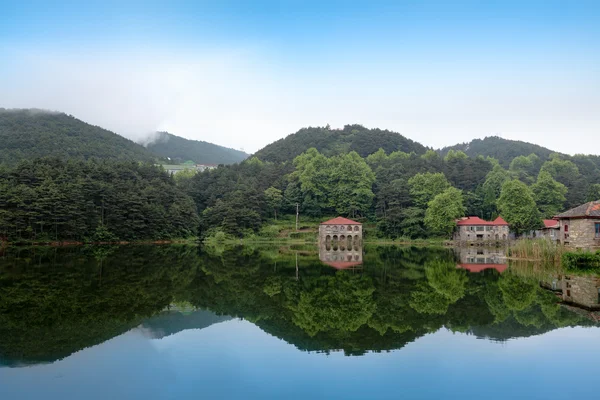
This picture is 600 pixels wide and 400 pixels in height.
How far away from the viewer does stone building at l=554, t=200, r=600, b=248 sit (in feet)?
82.5

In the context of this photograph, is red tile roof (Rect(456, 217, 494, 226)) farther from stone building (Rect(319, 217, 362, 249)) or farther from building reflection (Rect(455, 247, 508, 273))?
building reflection (Rect(455, 247, 508, 273))

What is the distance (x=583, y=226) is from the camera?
1006 inches

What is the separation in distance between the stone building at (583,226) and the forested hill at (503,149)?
344ft

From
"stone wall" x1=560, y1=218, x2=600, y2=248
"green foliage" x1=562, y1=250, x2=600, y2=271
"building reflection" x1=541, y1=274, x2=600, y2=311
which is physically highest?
"stone wall" x1=560, y1=218, x2=600, y2=248

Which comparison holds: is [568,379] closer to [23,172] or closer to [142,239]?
[142,239]

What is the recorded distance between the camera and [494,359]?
8055mm

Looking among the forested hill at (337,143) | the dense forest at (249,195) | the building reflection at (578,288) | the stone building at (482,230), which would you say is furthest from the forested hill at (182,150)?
the building reflection at (578,288)

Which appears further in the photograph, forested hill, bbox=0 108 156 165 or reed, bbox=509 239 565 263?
forested hill, bbox=0 108 156 165

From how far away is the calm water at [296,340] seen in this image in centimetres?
673

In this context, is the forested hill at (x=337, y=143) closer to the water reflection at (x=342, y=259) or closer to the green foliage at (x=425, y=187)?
the green foliage at (x=425, y=187)

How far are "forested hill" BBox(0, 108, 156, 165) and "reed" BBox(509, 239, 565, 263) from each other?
74.3 meters

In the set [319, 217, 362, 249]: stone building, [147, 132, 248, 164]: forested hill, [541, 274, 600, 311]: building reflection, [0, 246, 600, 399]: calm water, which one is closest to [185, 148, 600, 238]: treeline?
[319, 217, 362, 249]: stone building

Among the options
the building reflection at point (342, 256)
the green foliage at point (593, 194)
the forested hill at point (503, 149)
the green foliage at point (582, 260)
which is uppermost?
the forested hill at point (503, 149)

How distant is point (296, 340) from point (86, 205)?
46.8m
